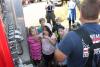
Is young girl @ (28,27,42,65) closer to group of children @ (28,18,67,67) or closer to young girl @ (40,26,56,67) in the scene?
group of children @ (28,18,67,67)

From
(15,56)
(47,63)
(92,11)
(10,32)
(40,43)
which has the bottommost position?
(47,63)

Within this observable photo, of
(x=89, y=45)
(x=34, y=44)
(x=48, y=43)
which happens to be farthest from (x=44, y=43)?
(x=89, y=45)

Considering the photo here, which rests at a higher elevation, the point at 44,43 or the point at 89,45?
the point at 89,45

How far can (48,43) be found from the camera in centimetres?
443

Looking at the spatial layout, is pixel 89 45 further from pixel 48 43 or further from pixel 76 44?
pixel 48 43

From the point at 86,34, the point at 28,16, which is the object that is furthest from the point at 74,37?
the point at 28,16

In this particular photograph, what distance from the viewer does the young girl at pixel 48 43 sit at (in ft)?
14.5

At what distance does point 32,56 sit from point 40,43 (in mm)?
323

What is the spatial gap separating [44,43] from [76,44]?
262cm

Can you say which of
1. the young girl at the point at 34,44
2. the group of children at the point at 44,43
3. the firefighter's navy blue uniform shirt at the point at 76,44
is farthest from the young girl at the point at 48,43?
the firefighter's navy blue uniform shirt at the point at 76,44

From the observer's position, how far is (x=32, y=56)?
15.4ft

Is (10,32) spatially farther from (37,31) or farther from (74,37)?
(37,31)

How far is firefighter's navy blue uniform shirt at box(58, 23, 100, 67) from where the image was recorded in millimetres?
1854

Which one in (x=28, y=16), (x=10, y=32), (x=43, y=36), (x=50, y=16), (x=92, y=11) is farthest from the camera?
(x=28, y=16)
